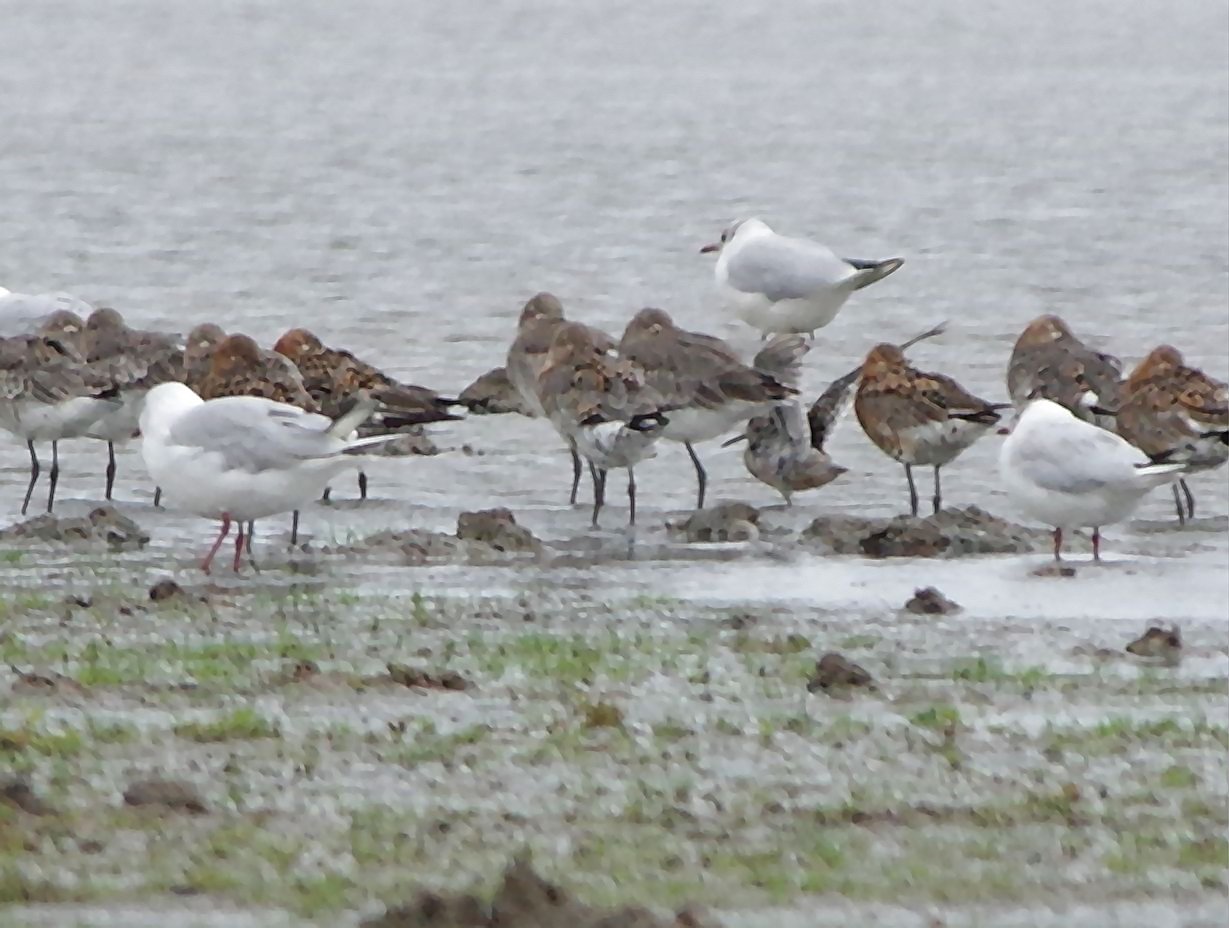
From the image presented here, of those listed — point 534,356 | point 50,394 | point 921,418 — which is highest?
point 534,356

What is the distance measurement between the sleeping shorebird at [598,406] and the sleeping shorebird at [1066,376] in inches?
85.4

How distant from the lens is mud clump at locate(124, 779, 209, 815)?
20.8 ft

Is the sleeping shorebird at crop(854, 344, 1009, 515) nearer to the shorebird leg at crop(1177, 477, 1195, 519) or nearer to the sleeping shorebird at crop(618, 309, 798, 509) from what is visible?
the sleeping shorebird at crop(618, 309, 798, 509)

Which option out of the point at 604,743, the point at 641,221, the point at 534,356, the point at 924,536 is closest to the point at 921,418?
the point at 924,536

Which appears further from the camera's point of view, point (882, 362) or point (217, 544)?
point (882, 362)

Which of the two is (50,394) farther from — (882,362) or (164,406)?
(882,362)

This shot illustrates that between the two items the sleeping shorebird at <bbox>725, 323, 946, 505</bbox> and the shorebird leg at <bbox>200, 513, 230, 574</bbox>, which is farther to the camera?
the sleeping shorebird at <bbox>725, 323, 946, 505</bbox>

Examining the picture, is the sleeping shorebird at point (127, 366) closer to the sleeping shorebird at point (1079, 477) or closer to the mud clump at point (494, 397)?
the mud clump at point (494, 397)

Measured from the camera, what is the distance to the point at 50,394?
41.5 feet

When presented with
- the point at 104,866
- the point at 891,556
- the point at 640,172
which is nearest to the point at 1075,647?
the point at 891,556

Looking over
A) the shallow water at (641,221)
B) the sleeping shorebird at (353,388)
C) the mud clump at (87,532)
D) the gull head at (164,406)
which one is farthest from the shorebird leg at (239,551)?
the sleeping shorebird at (353,388)

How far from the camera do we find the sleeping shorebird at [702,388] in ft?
42.8

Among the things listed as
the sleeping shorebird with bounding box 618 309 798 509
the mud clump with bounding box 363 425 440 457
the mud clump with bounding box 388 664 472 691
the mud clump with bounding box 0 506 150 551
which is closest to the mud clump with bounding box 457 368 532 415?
the mud clump with bounding box 363 425 440 457

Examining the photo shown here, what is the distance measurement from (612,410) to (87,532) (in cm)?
277
